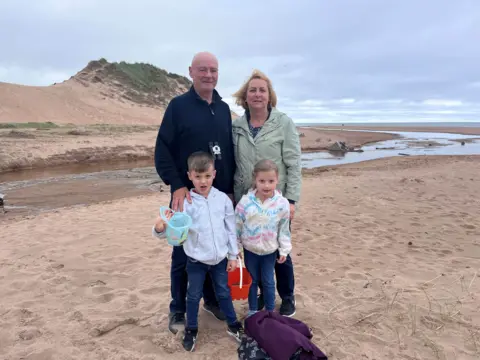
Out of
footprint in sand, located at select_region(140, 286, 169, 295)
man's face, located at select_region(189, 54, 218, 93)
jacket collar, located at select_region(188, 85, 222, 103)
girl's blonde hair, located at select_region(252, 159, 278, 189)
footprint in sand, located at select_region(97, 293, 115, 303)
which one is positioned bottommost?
footprint in sand, located at select_region(97, 293, 115, 303)

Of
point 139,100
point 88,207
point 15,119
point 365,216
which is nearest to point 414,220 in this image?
point 365,216

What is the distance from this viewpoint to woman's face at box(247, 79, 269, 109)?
9.67 feet

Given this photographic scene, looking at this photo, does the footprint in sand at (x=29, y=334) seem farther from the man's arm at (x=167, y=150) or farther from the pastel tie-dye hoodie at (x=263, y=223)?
the pastel tie-dye hoodie at (x=263, y=223)

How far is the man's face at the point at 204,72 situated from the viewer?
9.16ft

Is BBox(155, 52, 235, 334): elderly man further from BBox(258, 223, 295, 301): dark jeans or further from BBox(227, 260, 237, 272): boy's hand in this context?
BBox(258, 223, 295, 301): dark jeans

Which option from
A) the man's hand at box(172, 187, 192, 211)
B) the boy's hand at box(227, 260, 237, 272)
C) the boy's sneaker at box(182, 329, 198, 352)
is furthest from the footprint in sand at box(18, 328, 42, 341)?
the boy's hand at box(227, 260, 237, 272)

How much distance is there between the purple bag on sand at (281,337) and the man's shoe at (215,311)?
0.52m

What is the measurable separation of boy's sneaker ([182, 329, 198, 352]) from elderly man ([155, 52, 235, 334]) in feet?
1.67

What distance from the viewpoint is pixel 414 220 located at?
6.79 metres

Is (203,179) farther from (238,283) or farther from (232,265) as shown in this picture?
(238,283)

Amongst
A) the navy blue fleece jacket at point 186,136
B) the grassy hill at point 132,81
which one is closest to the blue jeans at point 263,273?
the navy blue fleece jacket at point 186,136

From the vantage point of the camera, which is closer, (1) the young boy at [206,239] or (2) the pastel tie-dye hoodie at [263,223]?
(1) the young boy at [206,239]

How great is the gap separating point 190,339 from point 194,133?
5.29 feet

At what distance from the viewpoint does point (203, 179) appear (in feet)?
8.98
